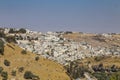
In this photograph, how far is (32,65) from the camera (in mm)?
101875

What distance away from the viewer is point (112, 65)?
6939 inches

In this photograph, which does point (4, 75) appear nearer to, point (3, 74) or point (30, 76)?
point (3, 74)

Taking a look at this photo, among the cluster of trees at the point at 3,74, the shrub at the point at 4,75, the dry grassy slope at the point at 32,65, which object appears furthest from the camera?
the dry grassy slope at the point at 32,65

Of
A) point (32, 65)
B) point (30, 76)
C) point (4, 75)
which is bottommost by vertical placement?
point (30, 76)

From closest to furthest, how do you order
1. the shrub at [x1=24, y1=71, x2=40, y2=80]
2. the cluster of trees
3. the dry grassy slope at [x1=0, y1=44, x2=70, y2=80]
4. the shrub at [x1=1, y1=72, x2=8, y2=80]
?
the shrub at [x1=1, y1=72, x2=8, y2=80]
the cluster of trees
the shrub at [x1=24, y1=71, x2=40, y2=80]
the dry grassy slope at [x1=0, y1=44, x2=70, y2=80]

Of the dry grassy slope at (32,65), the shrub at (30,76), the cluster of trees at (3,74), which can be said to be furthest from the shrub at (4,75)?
the shrub at (30,76)

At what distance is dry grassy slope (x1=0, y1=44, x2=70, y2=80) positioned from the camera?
97.5m

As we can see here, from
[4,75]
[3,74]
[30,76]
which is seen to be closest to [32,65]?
[30,76]

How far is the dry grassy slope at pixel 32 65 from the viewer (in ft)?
320

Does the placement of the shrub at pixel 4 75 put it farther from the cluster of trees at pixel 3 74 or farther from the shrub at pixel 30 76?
the shrub at pixel 30 76

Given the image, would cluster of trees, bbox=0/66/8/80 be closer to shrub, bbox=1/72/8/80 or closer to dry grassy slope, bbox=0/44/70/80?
shrub, bbox=1/72/8/80

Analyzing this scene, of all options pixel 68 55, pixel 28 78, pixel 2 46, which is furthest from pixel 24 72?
pixel 68 55

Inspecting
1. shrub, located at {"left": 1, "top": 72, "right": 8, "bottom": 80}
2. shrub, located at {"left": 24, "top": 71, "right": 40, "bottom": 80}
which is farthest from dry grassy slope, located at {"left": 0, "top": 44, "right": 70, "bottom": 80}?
shrub, located at {"left": 1, "top": 72, "right": 8, "bottom": 80}

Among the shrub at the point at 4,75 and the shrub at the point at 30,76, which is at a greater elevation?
the shrub at the point at 4,75
